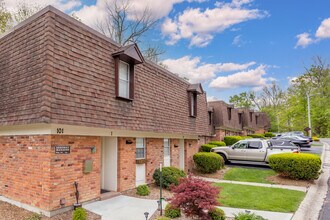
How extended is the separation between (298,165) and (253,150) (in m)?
4.11

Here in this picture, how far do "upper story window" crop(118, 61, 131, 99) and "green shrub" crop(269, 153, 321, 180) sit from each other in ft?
30.3

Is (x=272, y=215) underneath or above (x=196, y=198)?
underneath

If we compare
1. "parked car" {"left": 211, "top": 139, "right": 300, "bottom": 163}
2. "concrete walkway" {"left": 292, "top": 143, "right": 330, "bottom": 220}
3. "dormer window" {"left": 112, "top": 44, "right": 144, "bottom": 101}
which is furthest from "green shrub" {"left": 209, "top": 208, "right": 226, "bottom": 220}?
"parked car" {"left": 211, "top": 139, "right": 300, "bottom": 163}

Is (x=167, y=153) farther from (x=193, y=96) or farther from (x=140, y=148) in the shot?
(x=193, y=96)

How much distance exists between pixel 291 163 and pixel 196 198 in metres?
9.14

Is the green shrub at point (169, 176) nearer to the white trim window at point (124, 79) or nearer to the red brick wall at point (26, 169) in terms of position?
the white trim window at point (124, 79)

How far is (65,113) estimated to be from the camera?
23.7 feet

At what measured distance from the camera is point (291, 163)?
13.4 meters

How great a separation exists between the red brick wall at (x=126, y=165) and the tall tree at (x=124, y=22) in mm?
20017

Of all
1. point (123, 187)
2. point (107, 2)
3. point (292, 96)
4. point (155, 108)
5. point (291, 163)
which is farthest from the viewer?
point (292, 96)

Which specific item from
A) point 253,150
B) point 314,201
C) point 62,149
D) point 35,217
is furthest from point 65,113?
point 253,150

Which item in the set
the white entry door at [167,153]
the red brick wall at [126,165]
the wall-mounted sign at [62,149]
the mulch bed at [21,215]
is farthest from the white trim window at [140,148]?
the mulch bed at [21,215]

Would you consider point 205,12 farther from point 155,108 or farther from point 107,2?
point 107,2

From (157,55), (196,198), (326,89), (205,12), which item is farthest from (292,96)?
(196,198)
